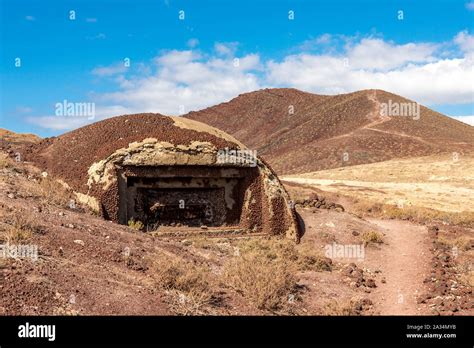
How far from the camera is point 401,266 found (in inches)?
427

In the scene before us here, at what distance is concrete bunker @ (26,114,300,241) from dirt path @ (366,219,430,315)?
8.10ft

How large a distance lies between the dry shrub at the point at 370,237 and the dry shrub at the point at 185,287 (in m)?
6.73

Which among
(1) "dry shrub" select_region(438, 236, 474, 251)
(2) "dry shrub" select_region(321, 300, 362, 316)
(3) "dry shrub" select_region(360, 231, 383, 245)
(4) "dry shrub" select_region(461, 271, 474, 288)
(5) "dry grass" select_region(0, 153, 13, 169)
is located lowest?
(2) "dry shrub" select_region(321, 300, 362, 316)

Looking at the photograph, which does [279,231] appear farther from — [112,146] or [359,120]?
[359,120]

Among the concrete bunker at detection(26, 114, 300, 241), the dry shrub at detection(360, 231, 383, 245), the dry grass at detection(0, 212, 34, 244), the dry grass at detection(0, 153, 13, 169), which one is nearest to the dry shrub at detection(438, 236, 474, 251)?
the dry shrub at detection(360, 231, 383, 245)

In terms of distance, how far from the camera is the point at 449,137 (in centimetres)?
5597

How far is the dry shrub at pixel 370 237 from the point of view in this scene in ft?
41.3

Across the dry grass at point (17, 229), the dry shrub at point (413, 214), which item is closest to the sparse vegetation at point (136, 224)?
the dry grass at point (17, 229)

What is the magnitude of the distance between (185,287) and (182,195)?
5.42 metres

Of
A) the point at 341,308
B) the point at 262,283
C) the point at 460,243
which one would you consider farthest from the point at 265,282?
the point at 460,243

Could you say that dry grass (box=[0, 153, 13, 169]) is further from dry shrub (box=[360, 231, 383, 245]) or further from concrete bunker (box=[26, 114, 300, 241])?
dry shrub (box=[360, 231, 383, 245])

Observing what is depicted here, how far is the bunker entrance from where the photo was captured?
11430 millimetres
